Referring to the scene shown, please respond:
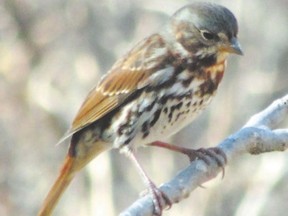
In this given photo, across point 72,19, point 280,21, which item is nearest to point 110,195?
point 72,19

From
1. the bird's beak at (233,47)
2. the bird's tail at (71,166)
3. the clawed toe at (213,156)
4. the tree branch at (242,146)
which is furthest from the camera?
the bird's tail at (71,166)

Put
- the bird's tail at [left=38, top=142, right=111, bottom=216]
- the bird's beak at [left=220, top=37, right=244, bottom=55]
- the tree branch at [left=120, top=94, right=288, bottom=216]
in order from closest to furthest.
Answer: the tree branch at [left=120, top=94, right=288, bottom=216] → the bird's beak at [left=220, top=37, right=244, bottom=55] → the bird's tail at [left=38, top=142, right=111, bottom=216]

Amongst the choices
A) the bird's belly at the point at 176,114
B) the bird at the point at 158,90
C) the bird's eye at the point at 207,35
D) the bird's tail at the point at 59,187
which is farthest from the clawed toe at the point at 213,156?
the bird's tail at the point at 59,187

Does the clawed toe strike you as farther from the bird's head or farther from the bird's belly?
the bird's head

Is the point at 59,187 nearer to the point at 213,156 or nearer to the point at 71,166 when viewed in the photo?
the point at 71,166

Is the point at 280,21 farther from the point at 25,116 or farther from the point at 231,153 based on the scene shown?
the point at 231,153

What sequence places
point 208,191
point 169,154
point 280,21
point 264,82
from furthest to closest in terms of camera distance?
point 280,21 → point 264,82 → point 169,154 → point 208,191

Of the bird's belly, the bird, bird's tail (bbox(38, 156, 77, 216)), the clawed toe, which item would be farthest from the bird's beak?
bird's tail (bbox(38, 156, 77, 216))

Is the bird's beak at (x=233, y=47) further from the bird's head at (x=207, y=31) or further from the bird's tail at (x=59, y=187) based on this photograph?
the bird's tail at (x=59, y=187)

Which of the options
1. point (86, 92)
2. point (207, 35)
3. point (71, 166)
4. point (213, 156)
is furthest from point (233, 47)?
point (86, 92)
